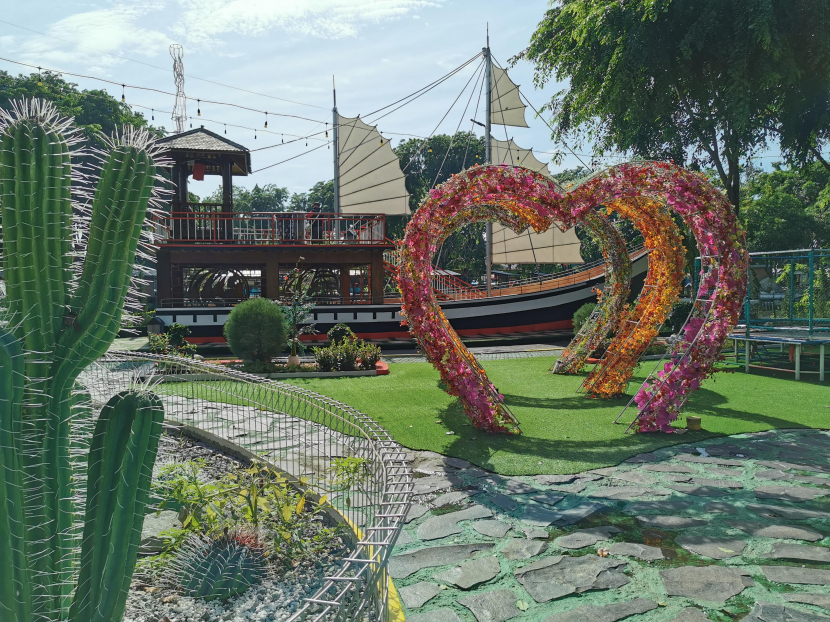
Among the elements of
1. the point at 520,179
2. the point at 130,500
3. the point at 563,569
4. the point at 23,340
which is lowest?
the point at 563,569

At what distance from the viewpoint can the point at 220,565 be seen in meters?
3.56

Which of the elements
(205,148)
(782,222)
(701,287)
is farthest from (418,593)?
(782,222)

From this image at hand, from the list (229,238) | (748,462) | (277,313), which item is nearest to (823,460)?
(748,462)

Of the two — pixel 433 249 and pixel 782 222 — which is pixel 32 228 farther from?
pixel 782 222

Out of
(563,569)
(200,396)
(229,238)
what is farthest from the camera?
(229,238)

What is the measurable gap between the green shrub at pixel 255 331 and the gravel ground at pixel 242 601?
31.1 ft

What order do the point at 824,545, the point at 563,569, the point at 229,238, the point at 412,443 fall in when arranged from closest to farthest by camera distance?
1. the point at 563,569
2. the point at 824,545
3. the point at 412,443
4. the point at 229,238

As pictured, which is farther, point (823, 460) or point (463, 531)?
point (823, 460)

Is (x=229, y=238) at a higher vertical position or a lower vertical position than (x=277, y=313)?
higher

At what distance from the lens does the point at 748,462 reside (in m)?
6.28

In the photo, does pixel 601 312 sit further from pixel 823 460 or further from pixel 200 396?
pixel 200 396

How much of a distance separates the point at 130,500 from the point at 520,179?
6.46 metres

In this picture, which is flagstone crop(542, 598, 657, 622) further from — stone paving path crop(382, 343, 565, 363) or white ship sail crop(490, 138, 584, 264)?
white ship sail crop(490, 138, 584, 264)

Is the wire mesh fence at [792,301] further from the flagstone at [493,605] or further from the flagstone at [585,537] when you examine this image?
the flagstone at [493,605]
